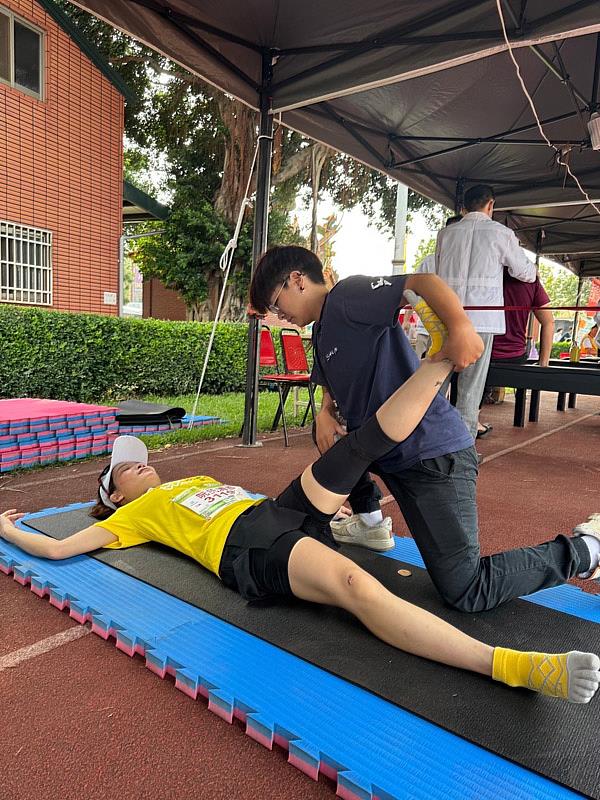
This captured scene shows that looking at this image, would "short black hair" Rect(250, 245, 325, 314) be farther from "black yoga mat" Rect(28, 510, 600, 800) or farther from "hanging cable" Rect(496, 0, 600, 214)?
"hanging cable" Rect(496, 0, 600, 214)

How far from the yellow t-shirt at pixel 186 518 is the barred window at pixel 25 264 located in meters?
8.40

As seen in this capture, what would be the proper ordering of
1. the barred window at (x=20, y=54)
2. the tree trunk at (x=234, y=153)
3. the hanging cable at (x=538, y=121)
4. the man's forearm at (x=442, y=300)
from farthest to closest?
1. the tree trunk at (x=234, y=153)
2. the barred window at (x=20, y=54)
3. the hanging cable at (x=538, y=121)
4. the man's forearm at (x=442, y=300)

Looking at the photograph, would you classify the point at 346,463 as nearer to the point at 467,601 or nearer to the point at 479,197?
the point at 467,601

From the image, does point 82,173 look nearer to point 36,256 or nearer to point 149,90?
point 36,256

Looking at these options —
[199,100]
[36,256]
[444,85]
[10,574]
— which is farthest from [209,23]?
[199,100]

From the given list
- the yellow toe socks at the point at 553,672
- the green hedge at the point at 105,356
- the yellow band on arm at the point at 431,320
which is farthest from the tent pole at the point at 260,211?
the yellow toe socks at the point at 553,672

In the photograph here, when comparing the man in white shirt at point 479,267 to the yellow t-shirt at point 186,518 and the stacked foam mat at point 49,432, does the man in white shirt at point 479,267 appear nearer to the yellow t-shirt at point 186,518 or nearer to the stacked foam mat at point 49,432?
the yellow t-shirt at point 186,518

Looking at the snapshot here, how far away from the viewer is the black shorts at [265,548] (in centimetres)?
208

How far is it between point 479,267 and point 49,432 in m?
3.81

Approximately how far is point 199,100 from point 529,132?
11773 millimetres

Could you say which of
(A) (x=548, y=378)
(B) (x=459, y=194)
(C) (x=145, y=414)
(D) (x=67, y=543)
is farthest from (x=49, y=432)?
(B) (x=459, y=194)

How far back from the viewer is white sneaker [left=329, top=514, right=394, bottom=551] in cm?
297

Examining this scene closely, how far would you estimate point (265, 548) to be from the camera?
211 centimetres

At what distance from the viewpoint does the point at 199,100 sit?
1599cm
